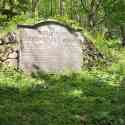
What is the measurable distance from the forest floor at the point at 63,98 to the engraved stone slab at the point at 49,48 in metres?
0.53

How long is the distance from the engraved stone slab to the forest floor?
1.72 feet

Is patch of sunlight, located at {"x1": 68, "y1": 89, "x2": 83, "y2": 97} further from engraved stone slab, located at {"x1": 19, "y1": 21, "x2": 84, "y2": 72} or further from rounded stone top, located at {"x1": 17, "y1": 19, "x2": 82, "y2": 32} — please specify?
rounded stone top, located at {"x1": 17, "y1": 19, "x2": 82, "y2": 32}

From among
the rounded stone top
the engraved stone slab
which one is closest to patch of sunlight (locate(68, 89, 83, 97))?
the engraved stone slab

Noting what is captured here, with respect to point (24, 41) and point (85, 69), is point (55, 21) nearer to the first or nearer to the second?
point (24, 41)

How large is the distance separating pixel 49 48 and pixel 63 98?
396cm

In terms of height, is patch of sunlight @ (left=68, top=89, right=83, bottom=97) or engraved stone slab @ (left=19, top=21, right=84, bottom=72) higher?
engraved stone slab @ (left=19, top=21, right=84, bottom=72)

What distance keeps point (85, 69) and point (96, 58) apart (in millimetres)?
841

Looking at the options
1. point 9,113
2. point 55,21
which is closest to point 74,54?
point 55,21

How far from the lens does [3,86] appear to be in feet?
31.1

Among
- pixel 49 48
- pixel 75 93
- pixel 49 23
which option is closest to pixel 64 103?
pixel 75 93

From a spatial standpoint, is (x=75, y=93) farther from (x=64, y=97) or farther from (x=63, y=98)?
(x=63, y=98)

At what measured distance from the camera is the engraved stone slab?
11.9m

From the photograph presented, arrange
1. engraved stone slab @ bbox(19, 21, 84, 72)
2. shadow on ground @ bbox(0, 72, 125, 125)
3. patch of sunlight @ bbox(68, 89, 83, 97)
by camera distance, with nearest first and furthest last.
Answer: shadow on ground @ bbox(0, 72, 125, 125), patch of sunlight @ bbox(68, 89, 83, 97), engraved stone slab @ bbox(19, 21, 84, 72)

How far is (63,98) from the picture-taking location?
8.53 metres
